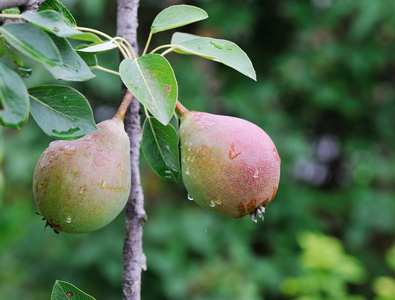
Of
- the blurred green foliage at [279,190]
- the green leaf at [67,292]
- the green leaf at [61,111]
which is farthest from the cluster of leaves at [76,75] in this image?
the blurred green foliage at [279,190]

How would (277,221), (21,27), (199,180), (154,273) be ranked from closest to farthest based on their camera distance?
(21,27) → (199,180) → (154,273) → (277,221)

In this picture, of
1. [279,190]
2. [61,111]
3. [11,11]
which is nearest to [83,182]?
[61,111]

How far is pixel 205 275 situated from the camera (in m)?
1.70

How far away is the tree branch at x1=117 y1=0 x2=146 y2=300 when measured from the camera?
49 cm

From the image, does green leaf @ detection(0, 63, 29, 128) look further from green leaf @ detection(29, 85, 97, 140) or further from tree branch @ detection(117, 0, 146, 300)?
tree branch @ detection(117, 0, 146, 300)

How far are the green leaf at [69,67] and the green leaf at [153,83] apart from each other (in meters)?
0.05

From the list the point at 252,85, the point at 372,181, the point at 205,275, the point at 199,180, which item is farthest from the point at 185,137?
the point at 372,181

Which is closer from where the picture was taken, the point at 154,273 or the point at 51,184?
the point at 51,184

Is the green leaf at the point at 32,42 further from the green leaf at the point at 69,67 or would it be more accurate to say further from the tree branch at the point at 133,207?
the tree branch at the point at 133,207

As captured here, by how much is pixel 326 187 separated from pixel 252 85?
826 millimetres

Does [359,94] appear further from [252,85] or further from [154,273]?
[154,273]

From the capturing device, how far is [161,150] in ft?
1.80

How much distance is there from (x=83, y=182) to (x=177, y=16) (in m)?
0.23

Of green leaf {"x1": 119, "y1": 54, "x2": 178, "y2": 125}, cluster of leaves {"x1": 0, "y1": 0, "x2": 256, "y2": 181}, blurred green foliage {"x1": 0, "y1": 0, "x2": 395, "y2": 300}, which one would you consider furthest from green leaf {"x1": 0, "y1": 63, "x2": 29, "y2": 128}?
blurred green foliage {"x1": 0, "y1": 0, "x2": 395, "y2": 300}
